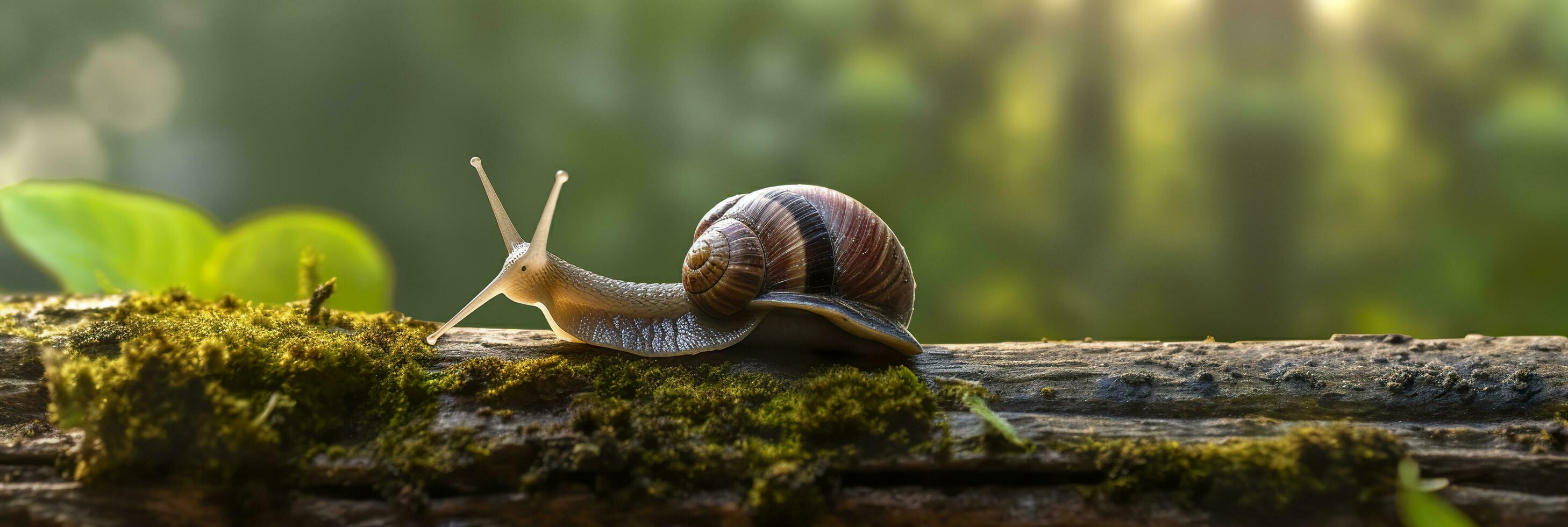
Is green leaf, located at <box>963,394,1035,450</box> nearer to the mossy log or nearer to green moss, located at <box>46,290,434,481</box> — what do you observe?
the mossy log

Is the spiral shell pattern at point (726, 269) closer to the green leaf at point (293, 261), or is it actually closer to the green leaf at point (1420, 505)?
the green leaf at point (1420, 505)

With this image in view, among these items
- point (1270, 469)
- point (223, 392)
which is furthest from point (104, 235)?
point (1270, 469)

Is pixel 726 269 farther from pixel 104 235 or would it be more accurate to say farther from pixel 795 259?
pixel 104 235

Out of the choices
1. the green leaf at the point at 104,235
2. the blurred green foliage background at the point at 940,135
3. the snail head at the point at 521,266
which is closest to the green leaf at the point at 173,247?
the green leaf at the point at 104,235

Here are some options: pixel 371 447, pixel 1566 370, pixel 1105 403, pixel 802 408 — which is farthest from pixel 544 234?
pixel 1566 370

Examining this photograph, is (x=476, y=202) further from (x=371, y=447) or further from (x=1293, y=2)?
(x=1293, y=2)
